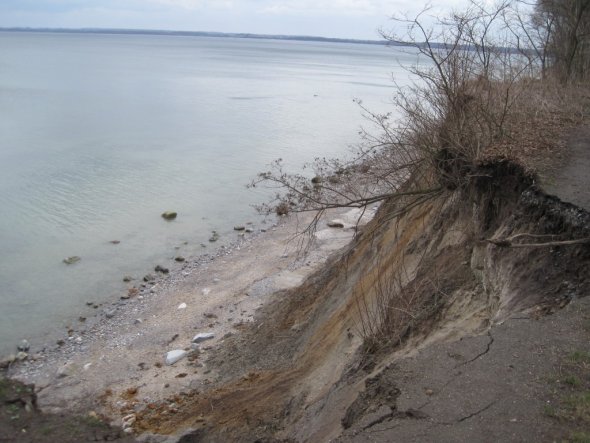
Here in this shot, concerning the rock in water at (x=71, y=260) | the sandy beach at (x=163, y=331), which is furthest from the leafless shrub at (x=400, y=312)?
the rock in water at (x=71, y=260)

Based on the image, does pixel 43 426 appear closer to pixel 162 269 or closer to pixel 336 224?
pixel 162 269

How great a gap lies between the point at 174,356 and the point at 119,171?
1881 cm

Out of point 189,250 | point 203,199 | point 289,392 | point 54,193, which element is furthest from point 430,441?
point 54,193

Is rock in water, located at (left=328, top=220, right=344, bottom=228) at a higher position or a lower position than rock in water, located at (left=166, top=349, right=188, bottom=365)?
higher

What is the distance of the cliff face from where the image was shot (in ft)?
21.8

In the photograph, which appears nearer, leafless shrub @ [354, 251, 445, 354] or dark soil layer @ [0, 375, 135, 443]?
leafless shrub @ [354, 251, 445, 354]

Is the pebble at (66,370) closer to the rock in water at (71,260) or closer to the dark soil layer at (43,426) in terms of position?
the dark soil layer at (43,426)

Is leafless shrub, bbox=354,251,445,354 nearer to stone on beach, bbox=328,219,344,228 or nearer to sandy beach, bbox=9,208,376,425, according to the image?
sandy beach, bbox=9,208,376,425

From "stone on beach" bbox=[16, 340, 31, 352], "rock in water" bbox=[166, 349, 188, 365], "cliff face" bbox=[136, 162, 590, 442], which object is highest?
"cliff face" bbox=[136, 162, 590, 442]

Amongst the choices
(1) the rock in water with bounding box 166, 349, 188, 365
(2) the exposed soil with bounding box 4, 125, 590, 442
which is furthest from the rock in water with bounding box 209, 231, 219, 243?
(1) the rock in water with bounding box 166, 349, 188, 365

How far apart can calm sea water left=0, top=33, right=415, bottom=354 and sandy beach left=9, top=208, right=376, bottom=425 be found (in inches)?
48.5

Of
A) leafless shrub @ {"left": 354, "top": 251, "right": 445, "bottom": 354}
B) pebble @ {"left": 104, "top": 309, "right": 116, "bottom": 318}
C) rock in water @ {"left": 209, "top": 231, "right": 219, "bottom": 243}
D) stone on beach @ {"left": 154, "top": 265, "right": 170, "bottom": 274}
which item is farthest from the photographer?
rock in water @ {"left": 209, "top": 231, "right": 219, "bottom": 243}

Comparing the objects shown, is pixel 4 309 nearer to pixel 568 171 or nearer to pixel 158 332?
pixel 158 332

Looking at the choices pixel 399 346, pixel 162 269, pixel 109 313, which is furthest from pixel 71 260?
pixel 399 346
